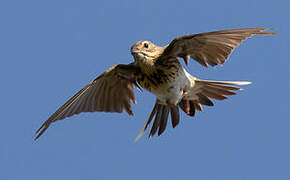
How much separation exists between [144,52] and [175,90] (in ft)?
2.57

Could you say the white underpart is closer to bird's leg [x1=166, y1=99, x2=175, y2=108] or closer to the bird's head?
bird's leg [x1=166, y1=99, x2=175, y2=108]

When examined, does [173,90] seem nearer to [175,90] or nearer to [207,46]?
[175,90]

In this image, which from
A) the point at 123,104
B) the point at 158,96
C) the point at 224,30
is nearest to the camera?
the point at 224,30

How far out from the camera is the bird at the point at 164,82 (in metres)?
8.46

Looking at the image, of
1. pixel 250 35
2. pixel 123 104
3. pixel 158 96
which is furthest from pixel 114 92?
pixel 250 35

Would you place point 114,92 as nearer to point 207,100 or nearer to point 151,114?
point 151,114

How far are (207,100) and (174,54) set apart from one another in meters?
1.22

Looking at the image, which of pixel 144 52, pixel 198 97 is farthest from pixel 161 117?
pixel 144 52

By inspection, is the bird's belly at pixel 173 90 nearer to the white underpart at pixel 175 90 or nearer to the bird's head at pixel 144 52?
the white underpart at pixel 175 90

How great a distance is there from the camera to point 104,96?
9.63m

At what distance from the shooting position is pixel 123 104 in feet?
31.5

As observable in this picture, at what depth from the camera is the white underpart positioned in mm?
8719

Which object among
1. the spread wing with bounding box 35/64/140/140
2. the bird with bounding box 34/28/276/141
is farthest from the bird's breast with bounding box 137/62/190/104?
the spread wing with bounding box 35/64/140/140

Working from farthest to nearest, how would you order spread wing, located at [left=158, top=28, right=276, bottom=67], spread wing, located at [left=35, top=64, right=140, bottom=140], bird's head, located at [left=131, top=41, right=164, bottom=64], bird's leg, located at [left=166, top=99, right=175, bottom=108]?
spread wing, located at [left=35, top=64, right=140, bottom=140], bird's leg, located at [left=166, top=99, right=175, bottom=108], bird's head, located at [left=131, top=41, right=164, bottom=64], spread wing, located at [left=158, top=28, right=276, bottom=67]
